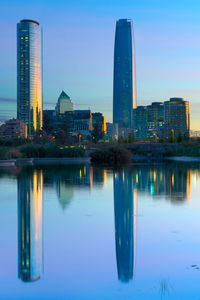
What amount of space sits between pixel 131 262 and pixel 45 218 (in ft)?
12.0

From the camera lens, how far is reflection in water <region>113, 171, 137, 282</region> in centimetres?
564

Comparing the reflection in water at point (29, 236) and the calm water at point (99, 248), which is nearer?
the calm water at point (99, 248)

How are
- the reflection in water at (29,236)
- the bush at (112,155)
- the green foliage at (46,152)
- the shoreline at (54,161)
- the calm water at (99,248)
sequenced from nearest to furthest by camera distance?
the calm water at (99,248)
the reflection in water at (29,236)
the shoreline at (54,161)
the bush at (112,155)
the green foliage at (46,152)

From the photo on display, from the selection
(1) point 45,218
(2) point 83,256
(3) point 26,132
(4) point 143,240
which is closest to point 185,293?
(2) point 83,256

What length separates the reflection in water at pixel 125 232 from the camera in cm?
564

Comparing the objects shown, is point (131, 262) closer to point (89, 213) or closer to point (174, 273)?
point (174, 273)

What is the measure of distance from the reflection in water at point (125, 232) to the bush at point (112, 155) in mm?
25774

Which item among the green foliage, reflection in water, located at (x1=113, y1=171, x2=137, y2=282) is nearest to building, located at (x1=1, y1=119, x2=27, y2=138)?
the green foliage

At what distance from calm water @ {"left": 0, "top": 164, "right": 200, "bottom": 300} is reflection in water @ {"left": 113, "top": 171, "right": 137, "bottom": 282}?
0.01m

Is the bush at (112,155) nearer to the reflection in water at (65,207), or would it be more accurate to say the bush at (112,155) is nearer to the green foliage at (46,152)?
the green foliage at (46,152)

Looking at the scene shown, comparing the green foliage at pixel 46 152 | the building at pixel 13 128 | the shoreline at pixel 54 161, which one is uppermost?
the building at pixel 13 128

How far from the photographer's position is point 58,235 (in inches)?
295

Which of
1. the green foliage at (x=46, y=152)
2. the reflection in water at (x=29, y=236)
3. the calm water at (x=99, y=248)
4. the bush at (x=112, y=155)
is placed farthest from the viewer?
the green foliage at (x=46, y=152)

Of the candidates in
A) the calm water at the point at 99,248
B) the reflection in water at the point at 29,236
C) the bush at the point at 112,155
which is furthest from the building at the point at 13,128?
the calm water at the point at 99,248
